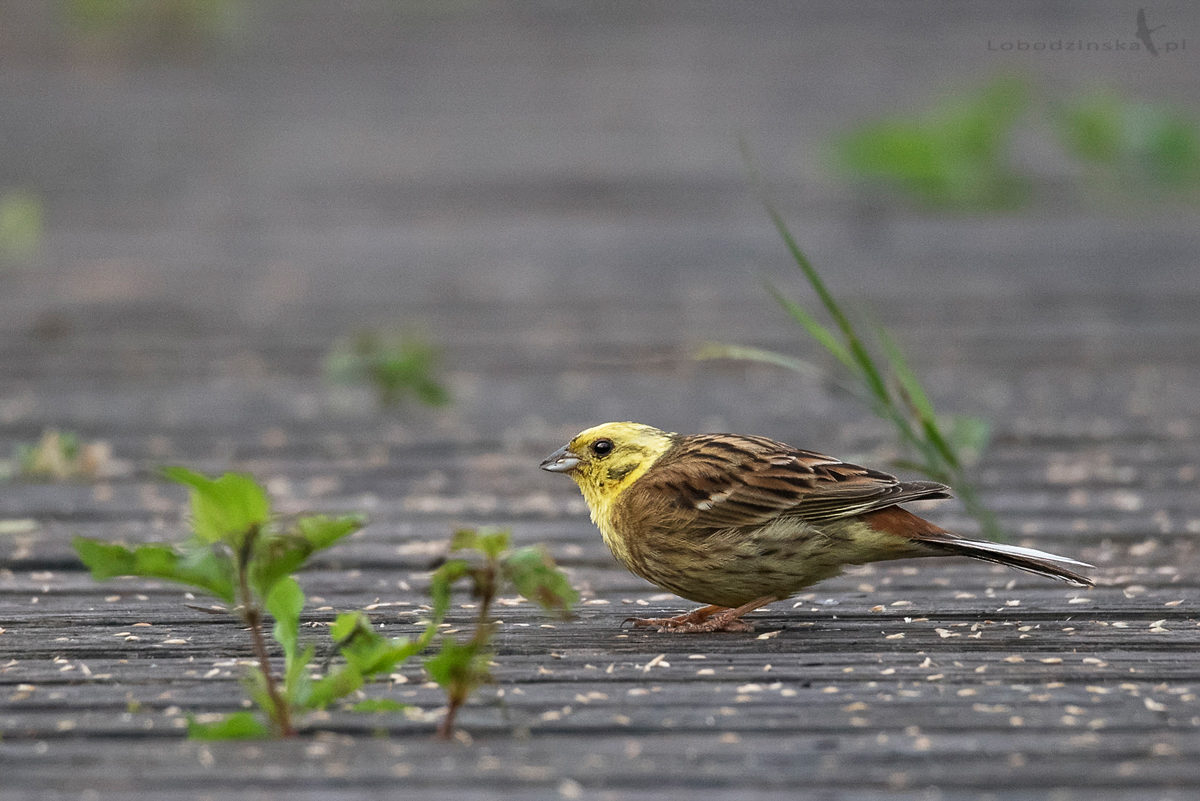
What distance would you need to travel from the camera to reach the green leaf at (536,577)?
87.2 inches

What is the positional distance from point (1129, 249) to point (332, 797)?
599cm

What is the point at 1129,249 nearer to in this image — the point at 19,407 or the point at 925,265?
the point at 925,265

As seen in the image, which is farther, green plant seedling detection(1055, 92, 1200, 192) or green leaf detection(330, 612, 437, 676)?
green plant seedling detection(1055, 92, 1200, 192)

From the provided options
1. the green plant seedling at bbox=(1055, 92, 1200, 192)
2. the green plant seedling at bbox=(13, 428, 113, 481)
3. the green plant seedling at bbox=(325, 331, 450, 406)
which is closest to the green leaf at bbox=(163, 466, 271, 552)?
the green plant seedling at bbox=(13, 428, 113, 481)

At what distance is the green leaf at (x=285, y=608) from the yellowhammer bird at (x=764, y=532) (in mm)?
793

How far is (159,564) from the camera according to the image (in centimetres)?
228

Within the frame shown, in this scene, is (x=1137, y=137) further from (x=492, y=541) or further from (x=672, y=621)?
(x=492, y=541)

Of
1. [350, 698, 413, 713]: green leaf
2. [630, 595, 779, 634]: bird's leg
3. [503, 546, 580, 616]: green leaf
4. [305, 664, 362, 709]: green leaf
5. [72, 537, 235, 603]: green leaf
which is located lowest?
[630, 595, 779, 634]: bird's leg

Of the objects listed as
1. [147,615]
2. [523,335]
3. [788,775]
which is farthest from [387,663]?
[523,335]

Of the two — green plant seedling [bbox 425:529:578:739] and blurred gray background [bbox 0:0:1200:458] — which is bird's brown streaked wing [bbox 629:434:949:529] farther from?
blurred gray background [bbox 0:0:1200:458]

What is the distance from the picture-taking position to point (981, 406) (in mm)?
5102

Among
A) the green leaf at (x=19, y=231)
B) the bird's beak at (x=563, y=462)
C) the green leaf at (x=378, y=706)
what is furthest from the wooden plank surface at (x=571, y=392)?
the bird's beak at (x=563, y=462)

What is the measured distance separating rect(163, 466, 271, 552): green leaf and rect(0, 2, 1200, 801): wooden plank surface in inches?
11.8

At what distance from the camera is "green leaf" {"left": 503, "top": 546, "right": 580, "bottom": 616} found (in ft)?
7.27
